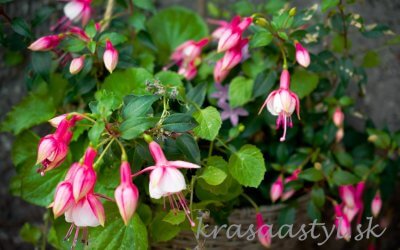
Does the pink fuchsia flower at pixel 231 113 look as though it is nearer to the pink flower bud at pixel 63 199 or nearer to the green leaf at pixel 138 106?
the green leaf at pixel 138 106

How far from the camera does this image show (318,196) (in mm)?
1036

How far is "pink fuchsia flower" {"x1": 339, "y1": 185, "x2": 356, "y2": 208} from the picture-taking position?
1026 millimetres

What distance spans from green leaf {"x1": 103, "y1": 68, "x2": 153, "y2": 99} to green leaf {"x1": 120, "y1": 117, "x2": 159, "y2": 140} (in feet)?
0.80

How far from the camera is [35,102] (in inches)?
43.4

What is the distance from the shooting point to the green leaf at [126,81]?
965 millimetres

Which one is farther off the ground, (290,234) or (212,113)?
(212,113)

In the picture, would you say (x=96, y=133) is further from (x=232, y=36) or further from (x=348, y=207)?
(x=348, y=207)

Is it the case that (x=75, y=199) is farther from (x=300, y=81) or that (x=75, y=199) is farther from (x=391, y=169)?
(x=391, y=169)

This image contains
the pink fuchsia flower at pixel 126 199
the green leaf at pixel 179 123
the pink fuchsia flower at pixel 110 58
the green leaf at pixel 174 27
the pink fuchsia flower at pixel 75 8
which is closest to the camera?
the pink fuchsia flower at pixel 126 199

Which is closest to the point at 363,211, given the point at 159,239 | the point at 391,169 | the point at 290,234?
the point at 391,169

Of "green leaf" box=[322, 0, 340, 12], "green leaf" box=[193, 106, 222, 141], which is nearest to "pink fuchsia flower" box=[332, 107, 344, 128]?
"green leaf" box=[322, 0, 340, 12]

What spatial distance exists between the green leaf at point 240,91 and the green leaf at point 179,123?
26 cm

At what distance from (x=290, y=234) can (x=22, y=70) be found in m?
0.82

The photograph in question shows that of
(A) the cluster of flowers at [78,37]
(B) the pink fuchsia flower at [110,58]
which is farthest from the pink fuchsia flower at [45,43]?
(B) the pink fuchsia flower at [110,58]
